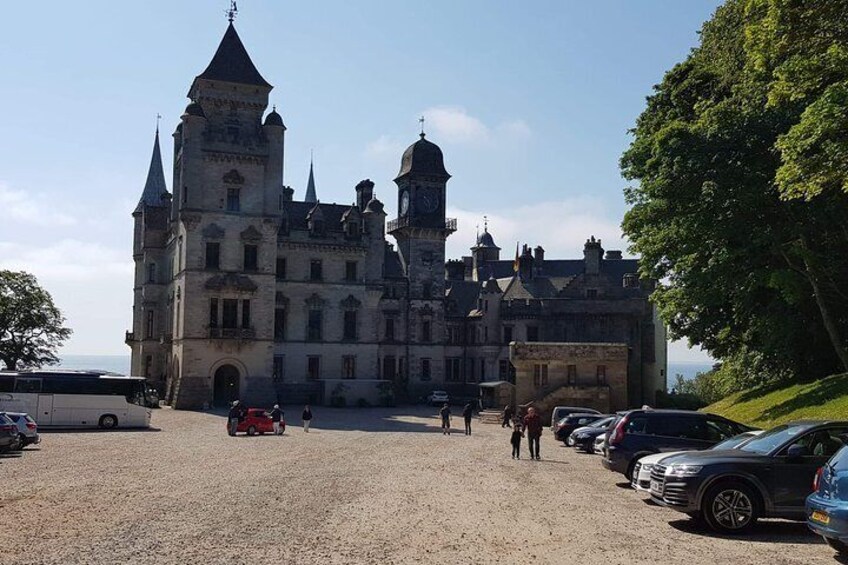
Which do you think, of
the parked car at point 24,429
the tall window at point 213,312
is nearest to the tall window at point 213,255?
the tall window at point 213,312

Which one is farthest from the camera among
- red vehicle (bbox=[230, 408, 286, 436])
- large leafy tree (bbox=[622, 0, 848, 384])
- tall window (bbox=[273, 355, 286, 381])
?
tall window (bbox=[273, 355, 286, 381])

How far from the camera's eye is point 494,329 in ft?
243

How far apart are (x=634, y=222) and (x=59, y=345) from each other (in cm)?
5824

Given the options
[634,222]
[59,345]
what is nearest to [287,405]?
[59,345]

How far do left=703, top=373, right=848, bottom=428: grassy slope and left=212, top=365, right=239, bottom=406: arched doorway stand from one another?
32639mm

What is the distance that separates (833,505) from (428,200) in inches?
2582

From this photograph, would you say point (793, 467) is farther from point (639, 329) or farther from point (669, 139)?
point (639, 329)

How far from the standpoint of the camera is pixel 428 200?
7681 centimetres

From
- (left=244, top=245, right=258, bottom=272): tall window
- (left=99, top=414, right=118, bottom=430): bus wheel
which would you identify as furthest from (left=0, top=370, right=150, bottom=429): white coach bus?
(left=244, top=245, right=258, bottom=272): tall window

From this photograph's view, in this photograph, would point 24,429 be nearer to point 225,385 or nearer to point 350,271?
point 225,385

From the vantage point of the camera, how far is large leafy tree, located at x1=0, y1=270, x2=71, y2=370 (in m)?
73.0

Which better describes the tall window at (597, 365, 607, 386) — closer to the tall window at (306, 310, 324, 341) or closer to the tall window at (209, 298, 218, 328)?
the tall window at (306, 310, 324, 341)

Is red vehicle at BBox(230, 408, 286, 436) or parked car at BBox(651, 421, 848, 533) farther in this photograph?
red vehicle at BBox(230, 408, 286, 436)

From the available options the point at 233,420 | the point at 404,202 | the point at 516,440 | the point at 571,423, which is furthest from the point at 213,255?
the point at 516,440
